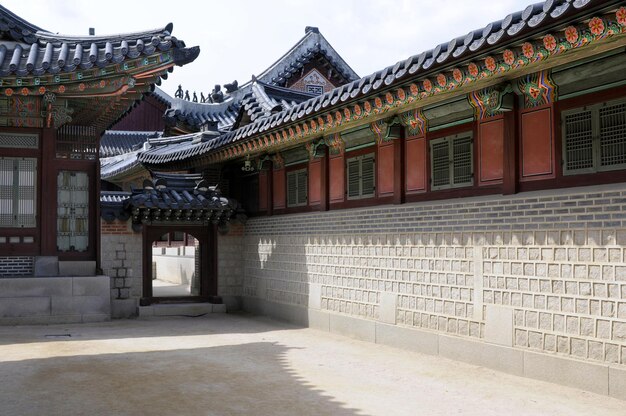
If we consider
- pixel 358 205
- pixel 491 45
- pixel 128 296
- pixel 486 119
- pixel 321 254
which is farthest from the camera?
pixel 128 296

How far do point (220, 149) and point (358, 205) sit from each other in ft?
15.5

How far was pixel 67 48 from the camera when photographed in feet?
44.2

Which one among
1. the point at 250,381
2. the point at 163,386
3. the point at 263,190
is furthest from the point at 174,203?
the point at 163,386

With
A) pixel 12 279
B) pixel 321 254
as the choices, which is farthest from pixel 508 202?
pixel 12 279

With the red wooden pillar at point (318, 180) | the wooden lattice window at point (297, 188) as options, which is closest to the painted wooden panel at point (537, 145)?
the red wooden pillar at point (318, 180)

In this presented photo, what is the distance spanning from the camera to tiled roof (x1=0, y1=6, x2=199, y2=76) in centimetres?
1273

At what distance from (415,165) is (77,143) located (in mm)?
7530

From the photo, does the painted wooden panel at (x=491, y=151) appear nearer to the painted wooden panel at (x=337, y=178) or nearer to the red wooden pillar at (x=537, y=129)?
the red wooden pillar at (x=537, y=129)

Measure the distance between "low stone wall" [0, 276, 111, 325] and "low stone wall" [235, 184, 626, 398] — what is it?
12.9 ft

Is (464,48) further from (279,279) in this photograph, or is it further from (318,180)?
(279,279)

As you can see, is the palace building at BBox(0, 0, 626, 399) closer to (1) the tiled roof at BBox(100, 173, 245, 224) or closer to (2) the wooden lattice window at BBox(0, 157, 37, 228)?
(1) the tiled roof at BBox(100, 173, 245, 224)

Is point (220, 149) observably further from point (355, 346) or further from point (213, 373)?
point (213, 373)

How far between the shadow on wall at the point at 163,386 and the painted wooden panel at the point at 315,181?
4.08m

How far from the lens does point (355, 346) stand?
1109 cm
